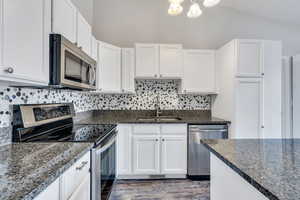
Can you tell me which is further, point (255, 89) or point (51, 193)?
point (255, 89)

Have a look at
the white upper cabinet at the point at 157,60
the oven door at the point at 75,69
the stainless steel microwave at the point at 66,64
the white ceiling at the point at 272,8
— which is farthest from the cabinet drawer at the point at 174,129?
the white ceiling at the point at 272,8

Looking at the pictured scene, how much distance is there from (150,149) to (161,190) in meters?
0.57

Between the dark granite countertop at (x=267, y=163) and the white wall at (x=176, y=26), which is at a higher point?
the white wall at (x=176, y=26)

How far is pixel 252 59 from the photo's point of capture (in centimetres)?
261

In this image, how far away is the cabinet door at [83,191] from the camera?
1101mm

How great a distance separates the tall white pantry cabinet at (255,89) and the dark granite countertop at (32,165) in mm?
2171

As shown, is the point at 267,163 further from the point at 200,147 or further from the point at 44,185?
the point at 200,147

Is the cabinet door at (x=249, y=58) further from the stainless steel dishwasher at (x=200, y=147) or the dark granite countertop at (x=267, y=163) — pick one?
the dark granite countertop at (x=267, y=163)

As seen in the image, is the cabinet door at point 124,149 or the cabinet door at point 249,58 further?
the cabinet door at point 124,149

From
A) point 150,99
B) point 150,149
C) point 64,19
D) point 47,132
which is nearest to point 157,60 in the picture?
point 150,99

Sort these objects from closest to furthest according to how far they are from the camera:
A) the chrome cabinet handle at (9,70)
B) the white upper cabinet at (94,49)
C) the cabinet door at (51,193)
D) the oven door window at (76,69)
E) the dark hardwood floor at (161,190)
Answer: the cabinet door at (51,193), the chrome cabinet handle at (9,70), the oven door window at (76,69), the dark hardwood floor at (161,190), the white upper cabinet at (94,49)

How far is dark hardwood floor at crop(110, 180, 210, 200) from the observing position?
7.51 ft

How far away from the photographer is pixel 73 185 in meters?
1.06

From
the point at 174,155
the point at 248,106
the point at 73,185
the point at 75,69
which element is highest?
the point at 75,69
